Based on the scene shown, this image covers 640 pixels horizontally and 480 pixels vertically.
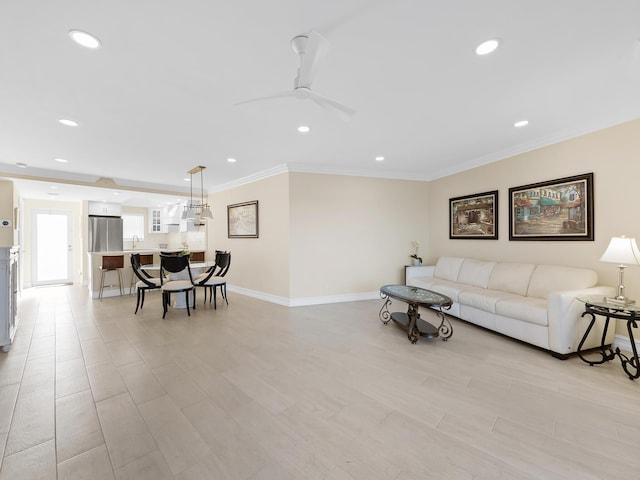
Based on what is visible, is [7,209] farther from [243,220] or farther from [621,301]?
[621,301]

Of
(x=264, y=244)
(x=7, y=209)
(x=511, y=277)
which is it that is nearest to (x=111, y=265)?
(x=7, y=209)

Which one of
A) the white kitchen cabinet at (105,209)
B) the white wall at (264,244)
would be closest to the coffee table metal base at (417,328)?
the white wall at (264,244)

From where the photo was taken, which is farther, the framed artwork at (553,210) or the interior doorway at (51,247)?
the interior doorway at (51,247)

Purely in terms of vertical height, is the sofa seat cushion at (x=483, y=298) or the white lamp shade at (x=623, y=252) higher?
the white lamp shade at (x=623, y=252)

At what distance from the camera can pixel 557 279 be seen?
3.33 metres

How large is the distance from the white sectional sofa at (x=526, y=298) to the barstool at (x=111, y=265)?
621cm

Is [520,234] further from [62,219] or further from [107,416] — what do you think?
[62,219]

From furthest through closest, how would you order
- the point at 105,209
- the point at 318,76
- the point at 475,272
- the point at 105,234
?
the point at 105,209 < the point at 105,234 < the point at 475,272 < the point at 318,76

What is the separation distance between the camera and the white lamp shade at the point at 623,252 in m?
2.50

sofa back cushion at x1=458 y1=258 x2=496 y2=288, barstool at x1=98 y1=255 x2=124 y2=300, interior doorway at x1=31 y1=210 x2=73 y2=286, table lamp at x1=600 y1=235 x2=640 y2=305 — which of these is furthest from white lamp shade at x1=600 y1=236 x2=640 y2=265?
interior doorway at x1=31 y1=210 x2=73 y2=286

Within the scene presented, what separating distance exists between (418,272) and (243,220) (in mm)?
3823

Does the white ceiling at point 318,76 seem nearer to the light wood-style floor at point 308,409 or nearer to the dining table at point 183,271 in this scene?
the dining table at point 183,271

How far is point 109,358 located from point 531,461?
3.58 m

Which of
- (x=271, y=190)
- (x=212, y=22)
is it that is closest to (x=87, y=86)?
(x=212, y=22)
